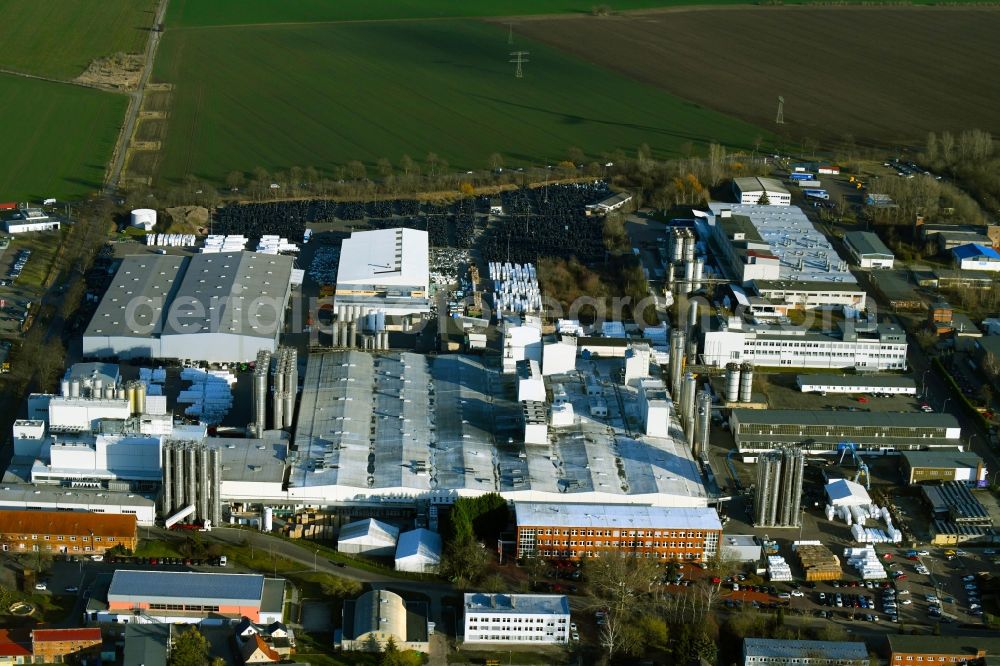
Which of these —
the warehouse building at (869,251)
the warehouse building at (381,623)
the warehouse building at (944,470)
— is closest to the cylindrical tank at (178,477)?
the warehouse building at (381,623)

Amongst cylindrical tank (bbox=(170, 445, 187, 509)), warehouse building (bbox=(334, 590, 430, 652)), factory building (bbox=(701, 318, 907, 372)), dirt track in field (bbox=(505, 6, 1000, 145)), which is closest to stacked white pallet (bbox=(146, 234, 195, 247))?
factory building (bbox=(701, 318, 907, 372))

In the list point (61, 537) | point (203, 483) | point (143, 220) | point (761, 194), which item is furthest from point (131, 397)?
point (761, 194)

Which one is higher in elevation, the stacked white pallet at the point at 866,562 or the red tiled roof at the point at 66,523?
the red tiled roof at the point at 66,523

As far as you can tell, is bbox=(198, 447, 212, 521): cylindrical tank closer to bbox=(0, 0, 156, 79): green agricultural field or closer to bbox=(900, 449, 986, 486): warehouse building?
bbox=(900, 449, 986, 486): warehouse building

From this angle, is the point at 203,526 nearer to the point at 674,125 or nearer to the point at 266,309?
the point at 266,309

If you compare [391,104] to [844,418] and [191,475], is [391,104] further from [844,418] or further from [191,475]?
[191,475]

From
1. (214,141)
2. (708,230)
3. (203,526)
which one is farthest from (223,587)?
(214,141)

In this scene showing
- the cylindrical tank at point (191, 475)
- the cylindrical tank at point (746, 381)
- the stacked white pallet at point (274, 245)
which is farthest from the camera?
the stacked white pallet at point (274, 245)

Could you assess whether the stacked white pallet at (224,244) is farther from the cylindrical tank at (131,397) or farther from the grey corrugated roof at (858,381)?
the grey corrugated roof at (858,381)
